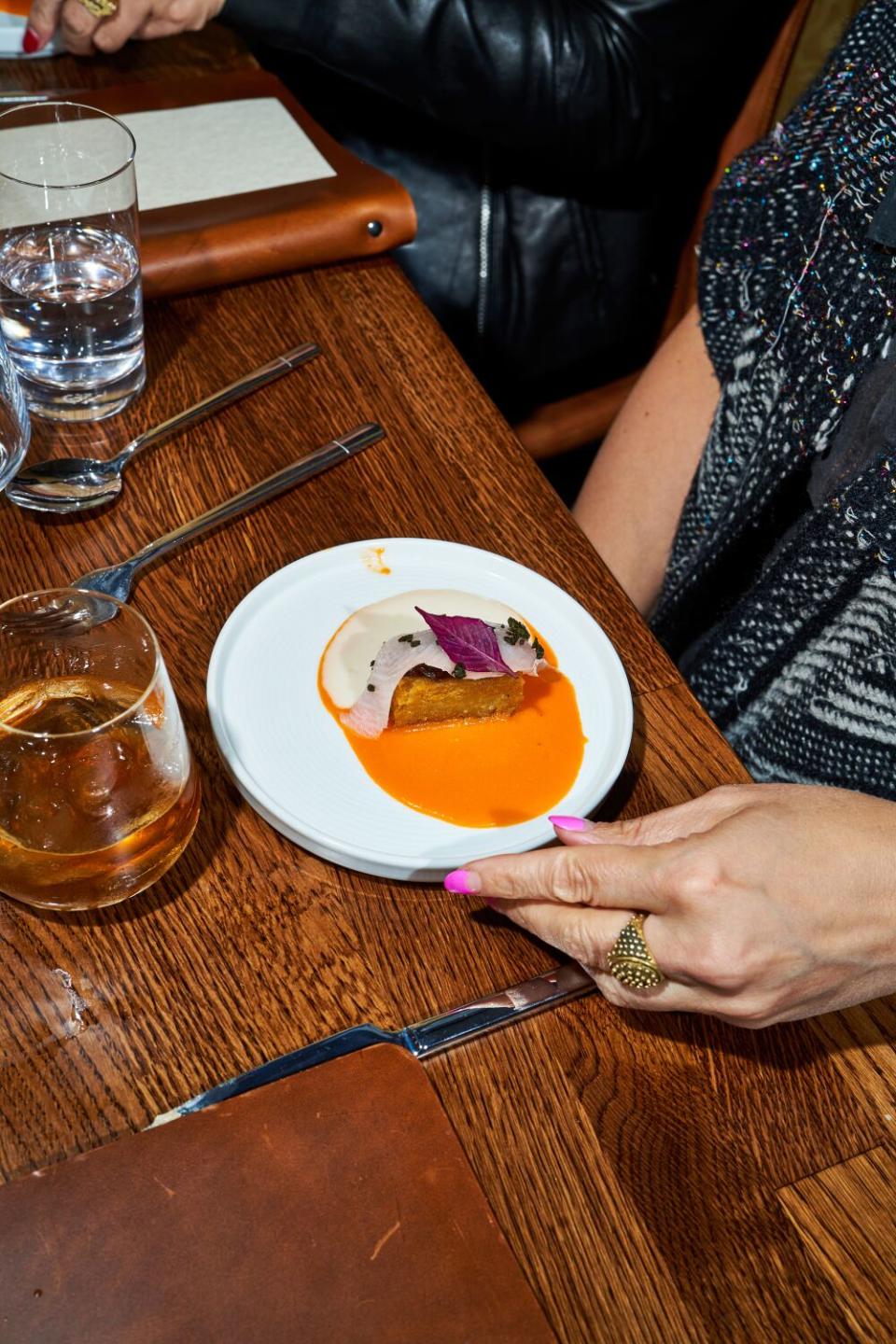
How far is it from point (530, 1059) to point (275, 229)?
0.78m

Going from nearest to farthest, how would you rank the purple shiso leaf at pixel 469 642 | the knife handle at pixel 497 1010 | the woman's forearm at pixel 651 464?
the knife handle at pixel 497 1010, the purple shiso leaf at pixel 469 642, the woman's forearm at pixel 651 464

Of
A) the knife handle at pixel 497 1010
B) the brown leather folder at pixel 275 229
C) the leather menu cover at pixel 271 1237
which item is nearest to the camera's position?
the leather menu cover at pixel 271 1237

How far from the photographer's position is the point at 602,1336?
1.75ft

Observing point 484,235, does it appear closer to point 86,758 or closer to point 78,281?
point 78,281

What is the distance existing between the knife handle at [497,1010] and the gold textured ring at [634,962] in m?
0.03

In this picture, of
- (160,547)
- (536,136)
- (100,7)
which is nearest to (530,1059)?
(160,547)

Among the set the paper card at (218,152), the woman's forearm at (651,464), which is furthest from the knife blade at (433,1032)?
the paper card at (218,152)

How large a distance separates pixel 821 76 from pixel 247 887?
887mm

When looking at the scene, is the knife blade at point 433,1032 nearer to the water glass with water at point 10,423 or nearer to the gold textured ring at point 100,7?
the water glass with water at point 10,423

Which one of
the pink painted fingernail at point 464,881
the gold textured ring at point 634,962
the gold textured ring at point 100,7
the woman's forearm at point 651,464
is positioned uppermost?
the gold textured ring at point 100,7

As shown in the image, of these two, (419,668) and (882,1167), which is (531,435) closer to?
(419,668)

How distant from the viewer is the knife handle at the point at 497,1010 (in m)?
0.61

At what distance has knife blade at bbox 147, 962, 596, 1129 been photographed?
0.59m

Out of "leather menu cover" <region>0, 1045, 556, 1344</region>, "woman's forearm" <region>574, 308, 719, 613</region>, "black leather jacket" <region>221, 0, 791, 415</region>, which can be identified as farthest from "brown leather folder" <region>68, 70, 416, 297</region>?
"leather menu cover" <region>0, 1045, 556, 1344</region>
